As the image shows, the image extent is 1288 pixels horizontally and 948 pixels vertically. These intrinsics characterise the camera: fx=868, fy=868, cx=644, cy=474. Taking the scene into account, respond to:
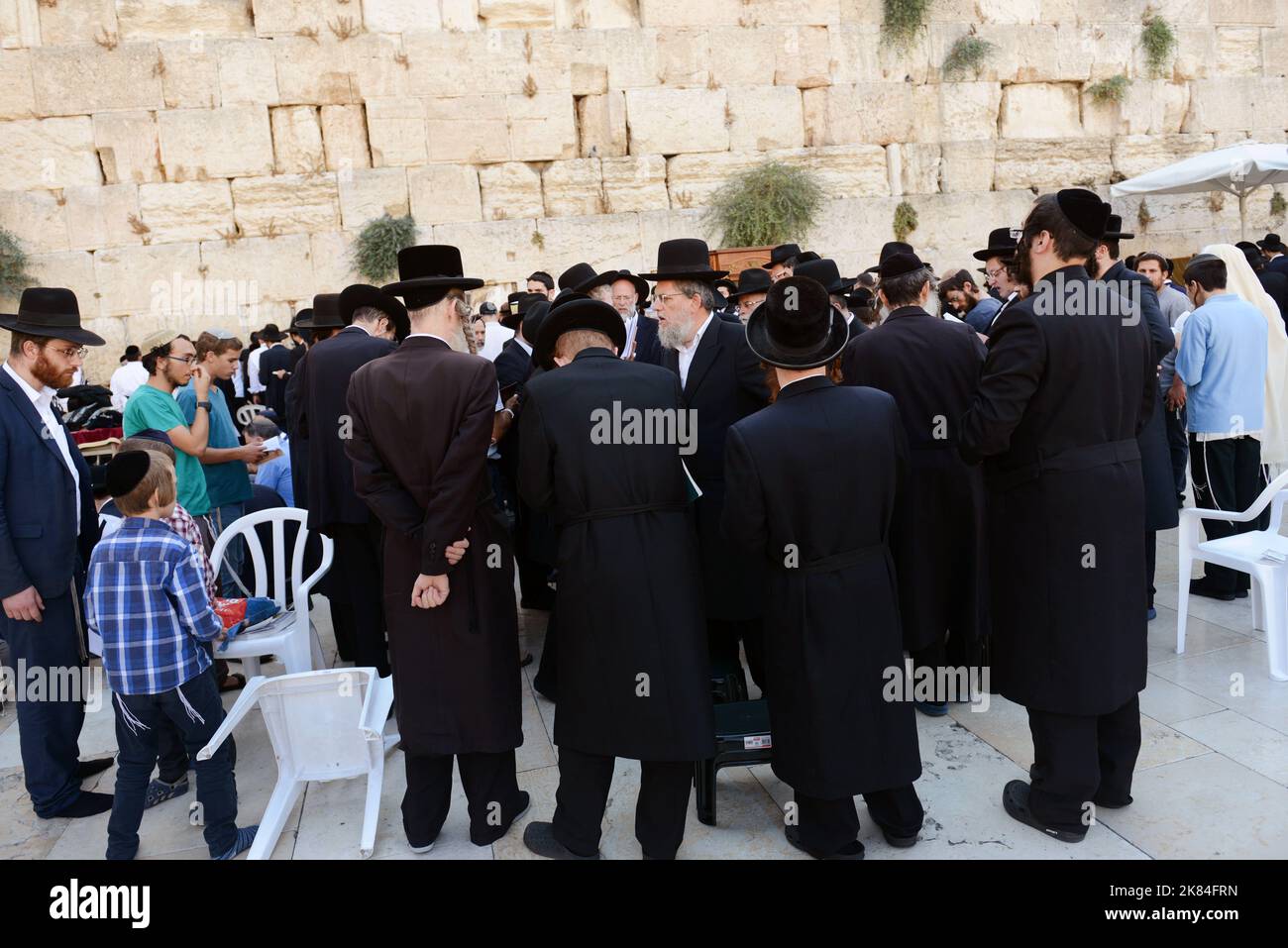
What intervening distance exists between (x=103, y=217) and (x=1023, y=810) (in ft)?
42.2

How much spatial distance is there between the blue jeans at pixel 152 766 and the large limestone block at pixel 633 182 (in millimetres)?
10647

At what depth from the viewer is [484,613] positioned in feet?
10.5

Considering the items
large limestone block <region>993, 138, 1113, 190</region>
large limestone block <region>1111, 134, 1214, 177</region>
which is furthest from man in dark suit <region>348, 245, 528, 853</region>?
large limestone block <region>1111, 134, 1214, 177</region>

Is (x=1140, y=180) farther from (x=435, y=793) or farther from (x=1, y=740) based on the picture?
(x=1, y=740)

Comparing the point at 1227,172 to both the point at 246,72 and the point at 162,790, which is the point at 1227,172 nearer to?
the point at 162,790

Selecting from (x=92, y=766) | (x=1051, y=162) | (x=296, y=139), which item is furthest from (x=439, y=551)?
(x=1051, y=162)

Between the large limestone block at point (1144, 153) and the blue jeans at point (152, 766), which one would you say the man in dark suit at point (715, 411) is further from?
the large limestone block at point (1144, 153)

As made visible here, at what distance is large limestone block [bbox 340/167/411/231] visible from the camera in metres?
12.1

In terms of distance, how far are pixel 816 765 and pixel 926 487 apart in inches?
59.6

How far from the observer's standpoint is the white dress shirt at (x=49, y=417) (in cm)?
355

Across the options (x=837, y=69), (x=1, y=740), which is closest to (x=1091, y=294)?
(x=1, y=740)

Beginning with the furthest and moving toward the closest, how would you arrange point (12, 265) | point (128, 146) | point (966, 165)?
1. point (966, 165)
2. point (128, 146)
3. point (12, 265)

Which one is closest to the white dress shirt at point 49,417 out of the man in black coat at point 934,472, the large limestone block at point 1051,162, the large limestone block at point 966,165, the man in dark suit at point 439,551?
the man in dark suit at point 439,551

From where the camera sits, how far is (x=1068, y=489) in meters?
2.99
